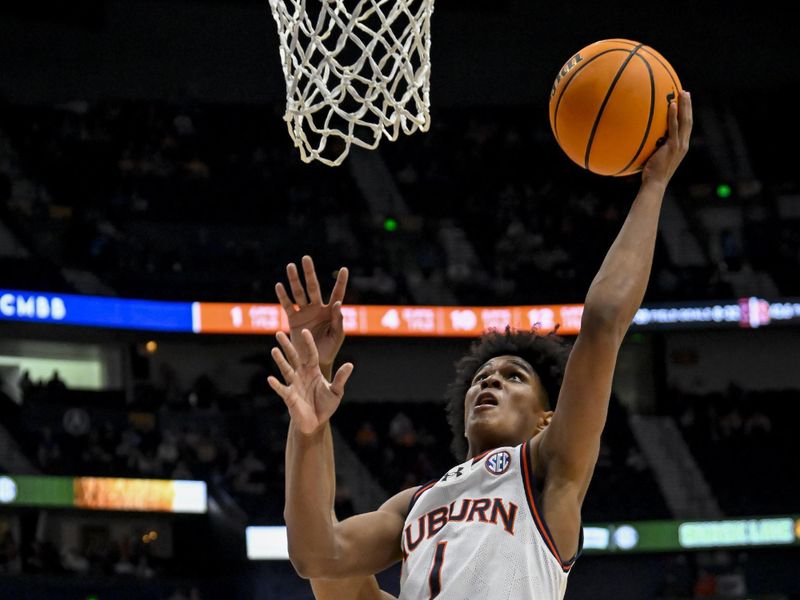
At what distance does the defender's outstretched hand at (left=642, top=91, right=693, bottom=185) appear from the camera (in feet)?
8.95

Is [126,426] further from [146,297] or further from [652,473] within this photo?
[652,473]

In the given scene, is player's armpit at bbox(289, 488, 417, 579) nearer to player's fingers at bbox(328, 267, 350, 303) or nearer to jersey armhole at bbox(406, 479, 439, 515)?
jersey armhole at bbox(406, 479, 439, 515)

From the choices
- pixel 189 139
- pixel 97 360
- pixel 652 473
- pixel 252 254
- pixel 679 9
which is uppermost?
pixel 679 9

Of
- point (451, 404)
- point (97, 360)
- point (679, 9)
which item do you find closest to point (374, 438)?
point (97, 360)

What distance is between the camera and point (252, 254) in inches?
664

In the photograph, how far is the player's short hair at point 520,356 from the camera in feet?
10.8

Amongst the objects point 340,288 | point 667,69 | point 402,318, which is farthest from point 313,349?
point 402,318

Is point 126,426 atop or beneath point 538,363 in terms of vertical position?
atop

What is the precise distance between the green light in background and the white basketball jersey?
52.1 ft

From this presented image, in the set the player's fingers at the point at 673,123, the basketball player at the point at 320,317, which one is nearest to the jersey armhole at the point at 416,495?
the basketball player at the point at 320,317

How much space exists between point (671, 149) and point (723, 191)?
15.9m

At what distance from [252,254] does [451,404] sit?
13532 mm

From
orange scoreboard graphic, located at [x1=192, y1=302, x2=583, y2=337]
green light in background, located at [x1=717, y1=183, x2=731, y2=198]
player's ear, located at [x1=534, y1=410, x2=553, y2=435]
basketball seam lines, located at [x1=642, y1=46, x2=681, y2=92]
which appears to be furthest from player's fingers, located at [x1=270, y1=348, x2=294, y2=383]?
green light in background, located at [x1=717, y1=183, x2=731, y2=198]

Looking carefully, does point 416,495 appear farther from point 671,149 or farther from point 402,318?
point 402,318
